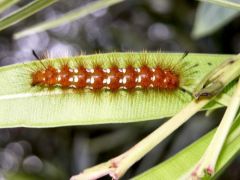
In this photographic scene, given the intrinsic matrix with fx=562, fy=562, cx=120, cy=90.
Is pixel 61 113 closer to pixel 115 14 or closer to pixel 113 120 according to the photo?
pixel 113 120

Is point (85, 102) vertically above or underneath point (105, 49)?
underneath

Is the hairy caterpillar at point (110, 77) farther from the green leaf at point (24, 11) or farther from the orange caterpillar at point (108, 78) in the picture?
the green leaf at point (24, 11)

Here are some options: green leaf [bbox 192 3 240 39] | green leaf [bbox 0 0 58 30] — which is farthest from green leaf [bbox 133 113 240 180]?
green leaf [bbox 192 3 240 39]

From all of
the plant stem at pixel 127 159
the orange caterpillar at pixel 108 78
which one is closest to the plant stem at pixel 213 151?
the plant stem at pixel 127 159

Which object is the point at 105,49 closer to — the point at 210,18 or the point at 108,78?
the point at 210,18

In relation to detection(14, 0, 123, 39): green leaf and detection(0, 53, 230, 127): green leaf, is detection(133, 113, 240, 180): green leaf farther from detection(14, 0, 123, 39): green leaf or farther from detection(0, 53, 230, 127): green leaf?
detection(14, 0, 123, 39): green leaf

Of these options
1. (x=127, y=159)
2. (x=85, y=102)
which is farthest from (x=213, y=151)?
(x=85, y=102)
